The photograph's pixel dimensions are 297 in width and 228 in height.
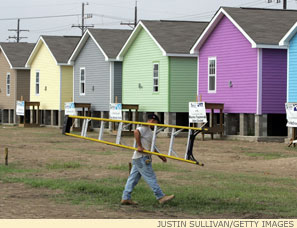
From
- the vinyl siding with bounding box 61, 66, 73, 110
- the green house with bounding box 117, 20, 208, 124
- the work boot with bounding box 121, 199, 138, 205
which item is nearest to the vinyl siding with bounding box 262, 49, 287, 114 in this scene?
the green house with bounding box 117, 20, 208, 124

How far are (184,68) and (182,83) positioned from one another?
0.78m

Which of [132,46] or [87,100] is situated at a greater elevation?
[132,46]

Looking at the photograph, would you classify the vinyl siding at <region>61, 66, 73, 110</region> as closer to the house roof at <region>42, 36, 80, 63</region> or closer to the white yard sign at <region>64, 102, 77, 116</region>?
the house roof at <region>42, 36, 80, 63</region>

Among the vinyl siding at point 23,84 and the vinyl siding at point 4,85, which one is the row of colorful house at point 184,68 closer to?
the vinyl siding at point 23,84

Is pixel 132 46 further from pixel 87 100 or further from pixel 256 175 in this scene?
pixel 256 175

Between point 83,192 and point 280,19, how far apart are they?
23.4 metres

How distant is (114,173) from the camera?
1898cm

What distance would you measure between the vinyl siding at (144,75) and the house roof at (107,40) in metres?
1.72

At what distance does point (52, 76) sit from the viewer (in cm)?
5419

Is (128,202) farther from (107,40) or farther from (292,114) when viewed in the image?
(107,40)

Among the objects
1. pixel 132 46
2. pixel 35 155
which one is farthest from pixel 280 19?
pixel 35 155

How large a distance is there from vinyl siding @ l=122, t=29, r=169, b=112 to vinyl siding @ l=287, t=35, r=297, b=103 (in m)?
9.14

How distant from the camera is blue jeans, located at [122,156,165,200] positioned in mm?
13344

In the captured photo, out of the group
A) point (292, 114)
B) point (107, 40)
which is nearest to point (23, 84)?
point (107, 40)
